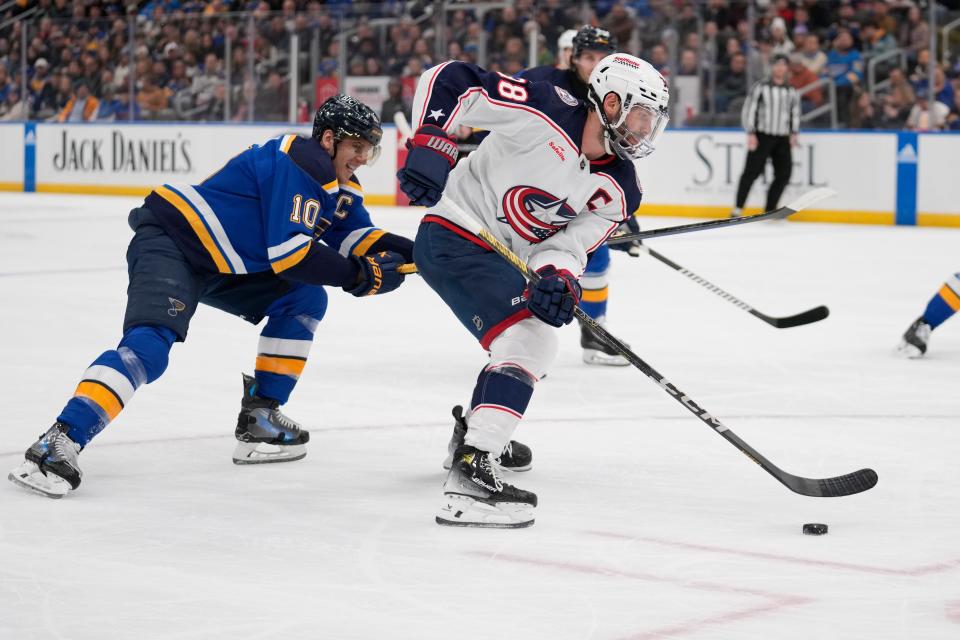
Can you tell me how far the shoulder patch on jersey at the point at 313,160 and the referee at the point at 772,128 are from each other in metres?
8.05

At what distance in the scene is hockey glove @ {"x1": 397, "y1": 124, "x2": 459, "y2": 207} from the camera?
282 centimetres

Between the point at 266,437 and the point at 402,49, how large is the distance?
996 centimetres

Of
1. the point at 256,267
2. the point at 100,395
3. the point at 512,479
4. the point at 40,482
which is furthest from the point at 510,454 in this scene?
the point at 40,482

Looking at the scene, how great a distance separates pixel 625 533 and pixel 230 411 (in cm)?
157

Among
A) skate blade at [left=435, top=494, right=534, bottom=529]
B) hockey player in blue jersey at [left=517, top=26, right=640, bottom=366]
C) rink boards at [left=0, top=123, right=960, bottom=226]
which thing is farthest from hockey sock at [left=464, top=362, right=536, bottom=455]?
rink boards at [left=0, top=123, right=960, bottom=226]

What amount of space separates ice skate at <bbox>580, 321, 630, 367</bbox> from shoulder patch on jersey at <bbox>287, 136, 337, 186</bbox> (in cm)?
189

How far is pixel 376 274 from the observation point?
10.8 ft

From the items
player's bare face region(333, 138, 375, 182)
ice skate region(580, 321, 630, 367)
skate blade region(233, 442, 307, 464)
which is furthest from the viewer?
ice skate region(580, 321, 630, 367)

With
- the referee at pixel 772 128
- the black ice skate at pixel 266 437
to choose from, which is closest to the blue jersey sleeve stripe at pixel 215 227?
the black ice skate at pixel 266 437

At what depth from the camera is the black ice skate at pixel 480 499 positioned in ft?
9.10

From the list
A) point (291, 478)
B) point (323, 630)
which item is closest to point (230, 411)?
point (291, 478)

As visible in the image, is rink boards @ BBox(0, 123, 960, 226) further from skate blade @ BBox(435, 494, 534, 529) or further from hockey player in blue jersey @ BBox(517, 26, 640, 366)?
skate blade @ BBox(435, 494, 534, 529)

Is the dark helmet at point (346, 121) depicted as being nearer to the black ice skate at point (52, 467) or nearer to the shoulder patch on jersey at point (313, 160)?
the shoulder patch on jersey at point (313, 160)

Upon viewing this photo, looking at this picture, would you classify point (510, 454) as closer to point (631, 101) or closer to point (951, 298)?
point (631, 101)
